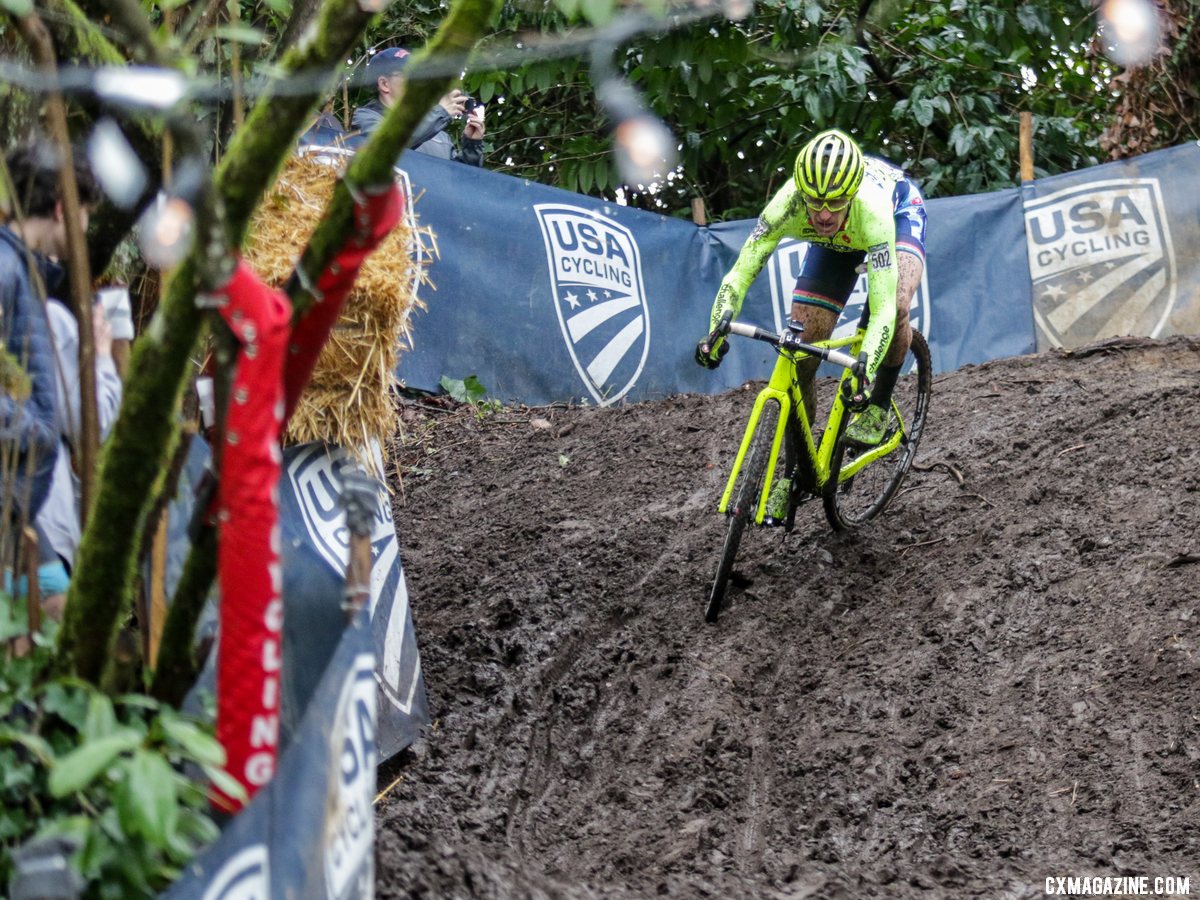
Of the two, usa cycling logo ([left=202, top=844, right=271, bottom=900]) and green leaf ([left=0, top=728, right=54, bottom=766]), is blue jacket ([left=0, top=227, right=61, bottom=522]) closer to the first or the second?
green leaf ([left=0, top=728, right=54, bottom=766])

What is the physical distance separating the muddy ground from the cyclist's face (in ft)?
6.64

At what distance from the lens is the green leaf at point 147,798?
2445 mm

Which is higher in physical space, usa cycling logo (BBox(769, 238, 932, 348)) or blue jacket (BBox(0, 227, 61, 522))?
usa cycling logo (BBox(769, 238, 932, 348))

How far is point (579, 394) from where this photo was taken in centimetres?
1087

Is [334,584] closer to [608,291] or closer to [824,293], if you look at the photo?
[824,293]

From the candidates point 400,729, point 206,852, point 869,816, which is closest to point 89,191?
point 206,852

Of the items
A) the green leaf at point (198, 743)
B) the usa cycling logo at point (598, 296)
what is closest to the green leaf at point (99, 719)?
the green leaf at point (198, 743)

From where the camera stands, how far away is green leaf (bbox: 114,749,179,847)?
2.45m

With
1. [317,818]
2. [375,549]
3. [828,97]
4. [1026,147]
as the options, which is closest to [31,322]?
[317,818]

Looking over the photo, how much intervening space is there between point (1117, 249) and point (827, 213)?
551 cm

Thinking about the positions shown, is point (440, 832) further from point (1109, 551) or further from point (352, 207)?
point (1109, 551)

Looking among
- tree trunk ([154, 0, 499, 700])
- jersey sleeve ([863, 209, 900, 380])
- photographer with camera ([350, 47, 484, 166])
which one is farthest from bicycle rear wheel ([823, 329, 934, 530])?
tree trunk ([154, 0, 499, 700])

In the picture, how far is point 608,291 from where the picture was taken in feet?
36.2

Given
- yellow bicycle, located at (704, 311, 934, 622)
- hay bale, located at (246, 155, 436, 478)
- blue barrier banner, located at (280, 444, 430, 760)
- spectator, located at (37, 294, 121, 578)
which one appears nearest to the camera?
spectator, located at (37, 294, 121, 578)
